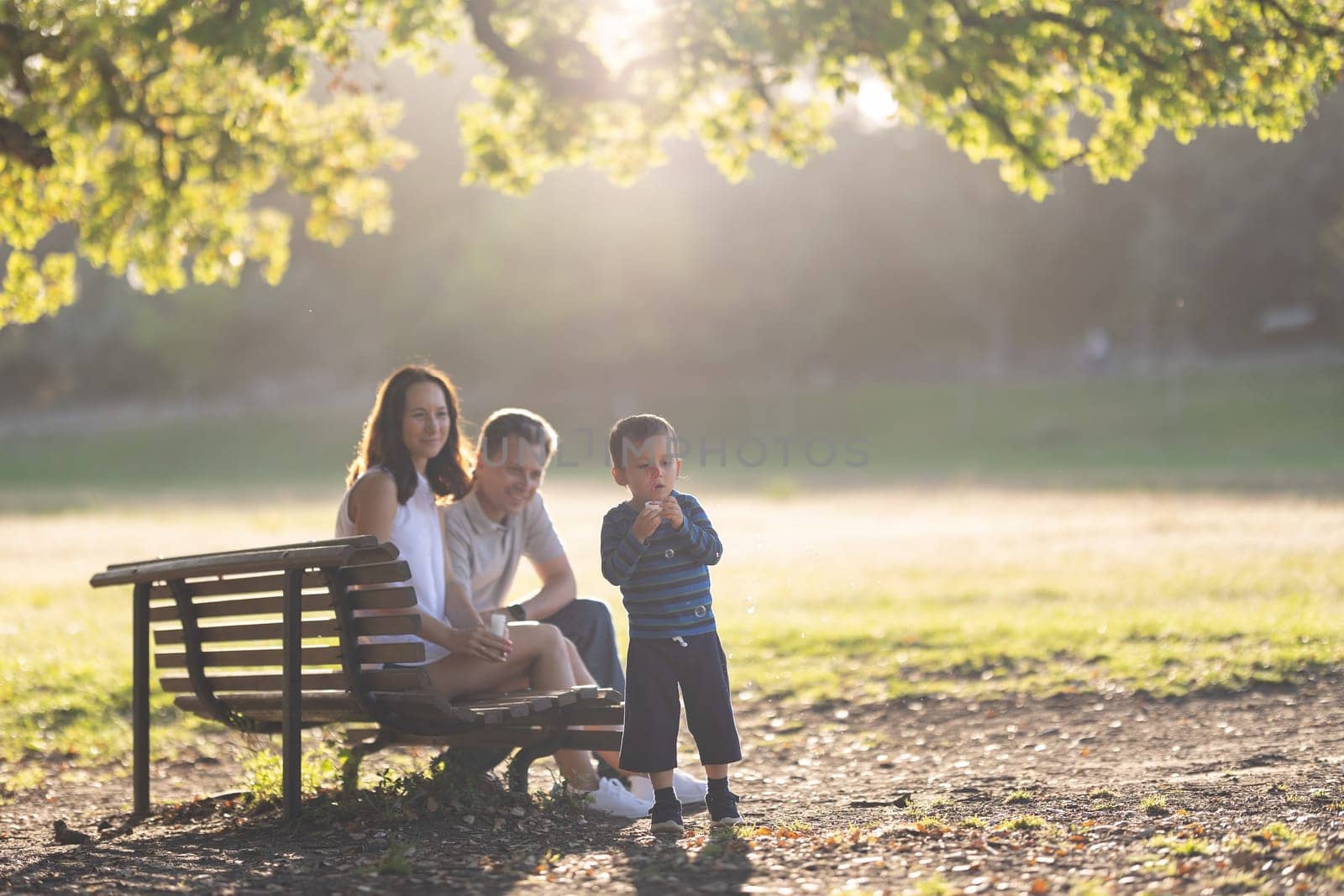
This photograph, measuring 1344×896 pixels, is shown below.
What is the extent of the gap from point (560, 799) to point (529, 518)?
4.09ft

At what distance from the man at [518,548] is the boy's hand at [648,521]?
1.17 meters

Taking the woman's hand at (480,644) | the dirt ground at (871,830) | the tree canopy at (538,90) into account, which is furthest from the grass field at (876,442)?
the woman's hand at (480,644)

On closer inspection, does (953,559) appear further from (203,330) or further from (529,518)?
(203,330)

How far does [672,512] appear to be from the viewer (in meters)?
5.11

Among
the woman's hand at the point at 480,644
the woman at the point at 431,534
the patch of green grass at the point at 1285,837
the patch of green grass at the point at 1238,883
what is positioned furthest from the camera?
the woman at the point at 431,534

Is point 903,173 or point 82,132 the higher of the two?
point 903,173

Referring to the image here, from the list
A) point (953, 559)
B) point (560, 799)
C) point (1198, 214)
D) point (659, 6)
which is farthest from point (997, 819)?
point (1198, 214)

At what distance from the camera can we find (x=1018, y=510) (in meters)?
26.4

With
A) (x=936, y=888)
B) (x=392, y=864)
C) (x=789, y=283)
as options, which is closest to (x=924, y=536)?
(x=392, y=864)

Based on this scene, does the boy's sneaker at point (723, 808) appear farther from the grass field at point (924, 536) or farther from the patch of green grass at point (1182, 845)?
the grass field at point (924, 536)

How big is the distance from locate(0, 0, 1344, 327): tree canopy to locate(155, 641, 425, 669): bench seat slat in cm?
401

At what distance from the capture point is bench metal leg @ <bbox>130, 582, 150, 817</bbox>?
20.8 feet

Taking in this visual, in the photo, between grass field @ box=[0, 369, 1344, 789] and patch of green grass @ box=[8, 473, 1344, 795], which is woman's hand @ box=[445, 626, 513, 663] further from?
grass field @ box=[0, 369, 1344, 789]

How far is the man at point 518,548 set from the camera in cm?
618
